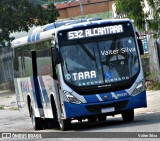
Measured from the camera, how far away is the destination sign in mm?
19188

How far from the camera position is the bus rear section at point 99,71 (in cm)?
1867

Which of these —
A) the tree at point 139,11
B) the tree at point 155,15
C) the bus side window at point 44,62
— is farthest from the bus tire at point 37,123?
the tree at point 155,15

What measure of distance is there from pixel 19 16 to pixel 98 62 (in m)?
33.1

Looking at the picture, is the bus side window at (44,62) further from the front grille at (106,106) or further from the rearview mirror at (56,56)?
the front grille at (106,106)

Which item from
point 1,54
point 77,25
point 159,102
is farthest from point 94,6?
point 77,25

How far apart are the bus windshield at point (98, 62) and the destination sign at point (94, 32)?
0.22 metres

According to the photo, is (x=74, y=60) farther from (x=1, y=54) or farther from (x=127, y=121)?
(x=1, y=54)

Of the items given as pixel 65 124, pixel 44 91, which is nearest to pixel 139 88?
pixel 65 124

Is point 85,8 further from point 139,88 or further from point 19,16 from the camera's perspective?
point 139,88

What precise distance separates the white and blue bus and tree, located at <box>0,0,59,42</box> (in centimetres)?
3185

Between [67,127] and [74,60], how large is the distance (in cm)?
189

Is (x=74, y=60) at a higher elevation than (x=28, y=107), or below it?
higher

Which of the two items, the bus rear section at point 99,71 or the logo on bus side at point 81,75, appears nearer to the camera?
the bus rear section at point 99,71

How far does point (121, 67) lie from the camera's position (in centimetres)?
1906
